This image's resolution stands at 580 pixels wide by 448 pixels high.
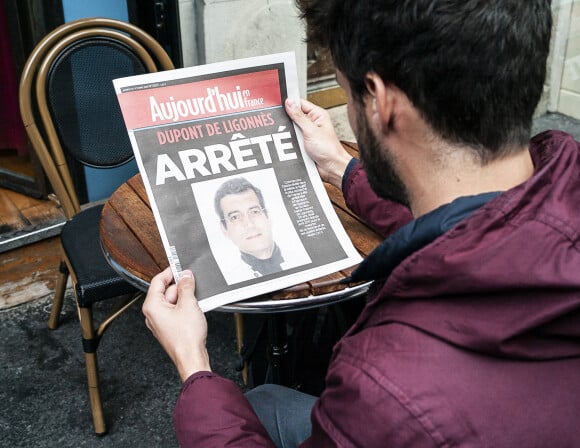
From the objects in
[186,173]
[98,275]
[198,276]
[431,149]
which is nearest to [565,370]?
[431,149]

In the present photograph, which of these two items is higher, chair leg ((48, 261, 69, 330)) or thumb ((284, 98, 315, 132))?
thumb ((284, 98, 315, 132))

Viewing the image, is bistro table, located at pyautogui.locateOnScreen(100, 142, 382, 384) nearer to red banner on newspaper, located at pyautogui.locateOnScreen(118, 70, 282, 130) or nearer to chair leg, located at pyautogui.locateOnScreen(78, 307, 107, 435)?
red banner on newspaper, located at pyautogui.locateOnScreen(118, 70, 282, 130)

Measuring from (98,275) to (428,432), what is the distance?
142 cm

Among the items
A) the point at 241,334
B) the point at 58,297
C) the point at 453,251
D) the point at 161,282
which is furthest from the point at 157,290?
the point at 58,297

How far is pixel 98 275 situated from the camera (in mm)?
2008

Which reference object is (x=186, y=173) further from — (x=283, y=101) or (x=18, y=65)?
(x=18, y=65)

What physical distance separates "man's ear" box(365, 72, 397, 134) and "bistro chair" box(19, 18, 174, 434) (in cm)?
122

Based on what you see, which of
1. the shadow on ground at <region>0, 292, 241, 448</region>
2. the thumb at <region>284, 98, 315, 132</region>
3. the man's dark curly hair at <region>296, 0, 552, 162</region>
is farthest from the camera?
the shadow on ground at <region>0, 292, 241, 448</region>

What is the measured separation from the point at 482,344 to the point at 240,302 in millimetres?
636

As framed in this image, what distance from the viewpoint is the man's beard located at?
1045mm

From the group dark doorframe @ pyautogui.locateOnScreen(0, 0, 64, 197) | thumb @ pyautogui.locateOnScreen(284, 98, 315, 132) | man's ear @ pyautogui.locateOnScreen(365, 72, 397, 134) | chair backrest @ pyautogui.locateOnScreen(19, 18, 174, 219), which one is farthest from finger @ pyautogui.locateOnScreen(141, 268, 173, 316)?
dark doorframe @ pyautogui.locateOnScreen(0, 0, 64, 197)

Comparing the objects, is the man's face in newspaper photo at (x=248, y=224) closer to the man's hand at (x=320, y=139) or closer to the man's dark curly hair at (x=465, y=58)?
the man's hand at (x=320, y=139)

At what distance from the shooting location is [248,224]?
1.40 m

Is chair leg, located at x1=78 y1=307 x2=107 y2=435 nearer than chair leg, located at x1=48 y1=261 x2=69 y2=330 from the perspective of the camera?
Yes
